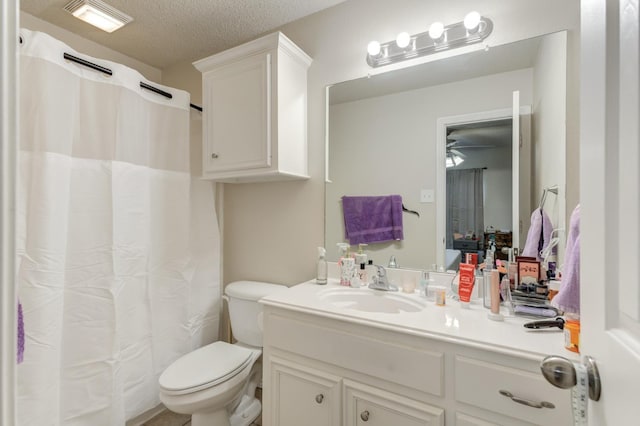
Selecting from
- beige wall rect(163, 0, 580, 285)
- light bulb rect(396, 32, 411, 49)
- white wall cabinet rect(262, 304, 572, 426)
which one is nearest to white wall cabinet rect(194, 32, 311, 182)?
beige wall rect(163, 0, 580, 285)

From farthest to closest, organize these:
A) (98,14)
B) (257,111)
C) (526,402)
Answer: (98,14)
(257,111)
(526,402)

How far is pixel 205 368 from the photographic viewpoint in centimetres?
152

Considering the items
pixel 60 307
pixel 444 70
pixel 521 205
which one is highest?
pixel 444 70

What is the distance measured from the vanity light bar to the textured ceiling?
17.5 inches

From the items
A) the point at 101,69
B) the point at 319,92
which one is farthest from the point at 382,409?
the point at 101,69

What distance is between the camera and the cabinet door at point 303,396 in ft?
3.88

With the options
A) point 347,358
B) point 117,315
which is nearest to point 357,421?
point 347,358

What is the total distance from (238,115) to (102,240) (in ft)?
3.11

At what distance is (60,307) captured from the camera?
138 cm

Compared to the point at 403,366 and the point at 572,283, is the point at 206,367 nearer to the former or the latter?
the point at 403,366

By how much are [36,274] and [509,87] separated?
85.9 inches

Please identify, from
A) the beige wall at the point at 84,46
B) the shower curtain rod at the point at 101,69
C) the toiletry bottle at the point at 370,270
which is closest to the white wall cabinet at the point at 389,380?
the toiletry bottle at the point at 370,270

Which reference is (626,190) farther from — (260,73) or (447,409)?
(260,73)

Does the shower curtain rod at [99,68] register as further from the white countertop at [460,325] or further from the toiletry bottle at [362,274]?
the toiletry bottle at [362,274]
